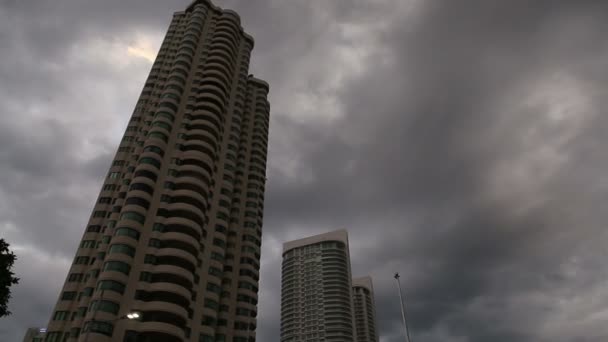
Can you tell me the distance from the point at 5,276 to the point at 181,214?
34811 mm

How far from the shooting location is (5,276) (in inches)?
1384

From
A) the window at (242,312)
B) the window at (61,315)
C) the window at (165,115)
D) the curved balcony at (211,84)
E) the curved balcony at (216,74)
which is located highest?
the curved balcony at (216,74)

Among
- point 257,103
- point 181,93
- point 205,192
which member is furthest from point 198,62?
point 205,192

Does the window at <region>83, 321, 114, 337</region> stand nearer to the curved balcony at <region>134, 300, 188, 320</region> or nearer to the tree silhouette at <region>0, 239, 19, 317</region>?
the curved balcony at <region>134, 300, 188, 320</region>

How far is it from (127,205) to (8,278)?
29926 millimetres

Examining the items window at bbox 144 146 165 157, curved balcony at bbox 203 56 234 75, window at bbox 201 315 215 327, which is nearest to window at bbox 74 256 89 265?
window at bbox 201 315 215 327

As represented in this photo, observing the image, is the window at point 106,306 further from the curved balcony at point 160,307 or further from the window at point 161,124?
the window at point 161,124

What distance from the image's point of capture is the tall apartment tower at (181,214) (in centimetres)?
5669

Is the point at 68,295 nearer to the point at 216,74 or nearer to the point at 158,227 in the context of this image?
the point at 158,227

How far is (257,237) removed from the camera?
91.9m

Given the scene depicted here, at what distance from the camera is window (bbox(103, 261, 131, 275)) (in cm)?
5662

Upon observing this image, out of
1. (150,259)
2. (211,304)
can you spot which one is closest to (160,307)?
(150,259)

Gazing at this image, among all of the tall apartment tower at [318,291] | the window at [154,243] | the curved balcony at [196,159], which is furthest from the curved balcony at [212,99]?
the tall apartment tower at [318,291]

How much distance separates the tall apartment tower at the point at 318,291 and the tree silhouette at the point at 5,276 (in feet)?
501
